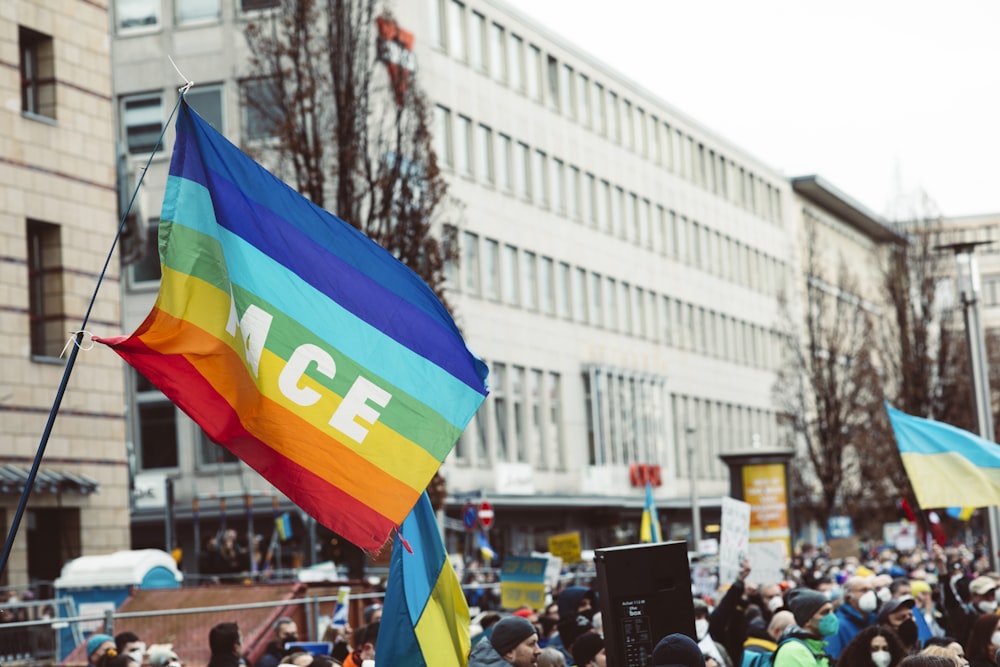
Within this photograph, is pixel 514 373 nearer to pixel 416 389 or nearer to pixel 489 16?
pixel 489 16

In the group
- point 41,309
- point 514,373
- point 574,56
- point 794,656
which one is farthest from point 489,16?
point 794,656

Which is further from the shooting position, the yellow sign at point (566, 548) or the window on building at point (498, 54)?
the window on building at point (498, 54)

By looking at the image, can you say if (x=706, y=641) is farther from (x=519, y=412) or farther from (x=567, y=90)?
(x=567, y=90)

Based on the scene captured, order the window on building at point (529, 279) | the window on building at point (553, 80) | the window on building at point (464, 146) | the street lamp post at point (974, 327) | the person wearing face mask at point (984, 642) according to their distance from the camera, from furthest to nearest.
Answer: the window on building at point (553, 80)
the window on building at point (529, 279)
the window on building at point (464, 146)
the street lamp post at point (974, 327)
the person wearing face mask at point (984, 642)

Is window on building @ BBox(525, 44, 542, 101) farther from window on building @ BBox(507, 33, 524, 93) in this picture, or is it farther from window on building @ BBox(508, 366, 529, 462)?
window on building @ BBox(508, 366, 529, 462)

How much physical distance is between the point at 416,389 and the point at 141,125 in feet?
130

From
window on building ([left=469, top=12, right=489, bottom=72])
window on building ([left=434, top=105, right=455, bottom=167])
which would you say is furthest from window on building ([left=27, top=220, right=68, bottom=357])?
window on building ([left=469, top=12, right=489, bottom=72])

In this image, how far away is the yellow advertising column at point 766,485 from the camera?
37000mm

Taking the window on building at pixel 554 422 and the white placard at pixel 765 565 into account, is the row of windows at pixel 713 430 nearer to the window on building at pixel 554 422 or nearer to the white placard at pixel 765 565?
the window on building at pixel 554 422

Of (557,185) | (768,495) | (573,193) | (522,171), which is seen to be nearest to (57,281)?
(768,495)

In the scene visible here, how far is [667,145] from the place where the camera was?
226 ft

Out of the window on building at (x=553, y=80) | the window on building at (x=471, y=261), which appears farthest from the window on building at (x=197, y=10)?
the window on building at (x=553, y=80)

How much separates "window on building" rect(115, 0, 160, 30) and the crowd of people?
31.5 m

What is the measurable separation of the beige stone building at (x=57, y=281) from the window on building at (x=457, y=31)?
25.8 metres
